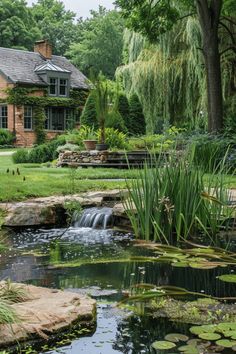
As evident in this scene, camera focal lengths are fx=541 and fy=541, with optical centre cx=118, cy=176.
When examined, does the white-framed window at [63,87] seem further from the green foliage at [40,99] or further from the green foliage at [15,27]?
the green foliage at [15,27]

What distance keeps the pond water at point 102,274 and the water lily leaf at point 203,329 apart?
8 centimetres

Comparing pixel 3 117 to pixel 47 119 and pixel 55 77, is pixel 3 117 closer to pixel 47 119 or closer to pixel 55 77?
pixel 47 119

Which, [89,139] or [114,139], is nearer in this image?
[114,139]

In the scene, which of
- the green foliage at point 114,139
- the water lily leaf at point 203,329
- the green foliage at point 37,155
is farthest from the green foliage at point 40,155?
the water lily leaf at point 203,329

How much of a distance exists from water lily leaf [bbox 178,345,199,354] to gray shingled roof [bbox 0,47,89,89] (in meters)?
26.4

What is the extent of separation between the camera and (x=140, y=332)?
11.0 ft

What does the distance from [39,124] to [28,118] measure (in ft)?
2.21

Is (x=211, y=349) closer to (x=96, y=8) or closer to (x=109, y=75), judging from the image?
(x=109, y=75)

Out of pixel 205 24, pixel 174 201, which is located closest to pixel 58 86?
pixel 205 24

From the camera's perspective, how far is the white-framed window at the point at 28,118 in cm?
2917

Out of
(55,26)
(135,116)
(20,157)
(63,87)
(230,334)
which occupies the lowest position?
(230,334)

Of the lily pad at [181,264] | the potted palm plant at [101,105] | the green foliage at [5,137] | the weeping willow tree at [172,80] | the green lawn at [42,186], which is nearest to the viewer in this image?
the lily pad at [181,264]

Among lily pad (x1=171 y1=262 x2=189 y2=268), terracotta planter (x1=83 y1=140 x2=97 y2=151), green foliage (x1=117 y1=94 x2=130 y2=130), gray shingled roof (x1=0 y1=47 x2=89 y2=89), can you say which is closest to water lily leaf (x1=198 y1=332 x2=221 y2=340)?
lily pad (x1=171 y1=262 x2=189 y2=268)

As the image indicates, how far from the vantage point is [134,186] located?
577 cm
